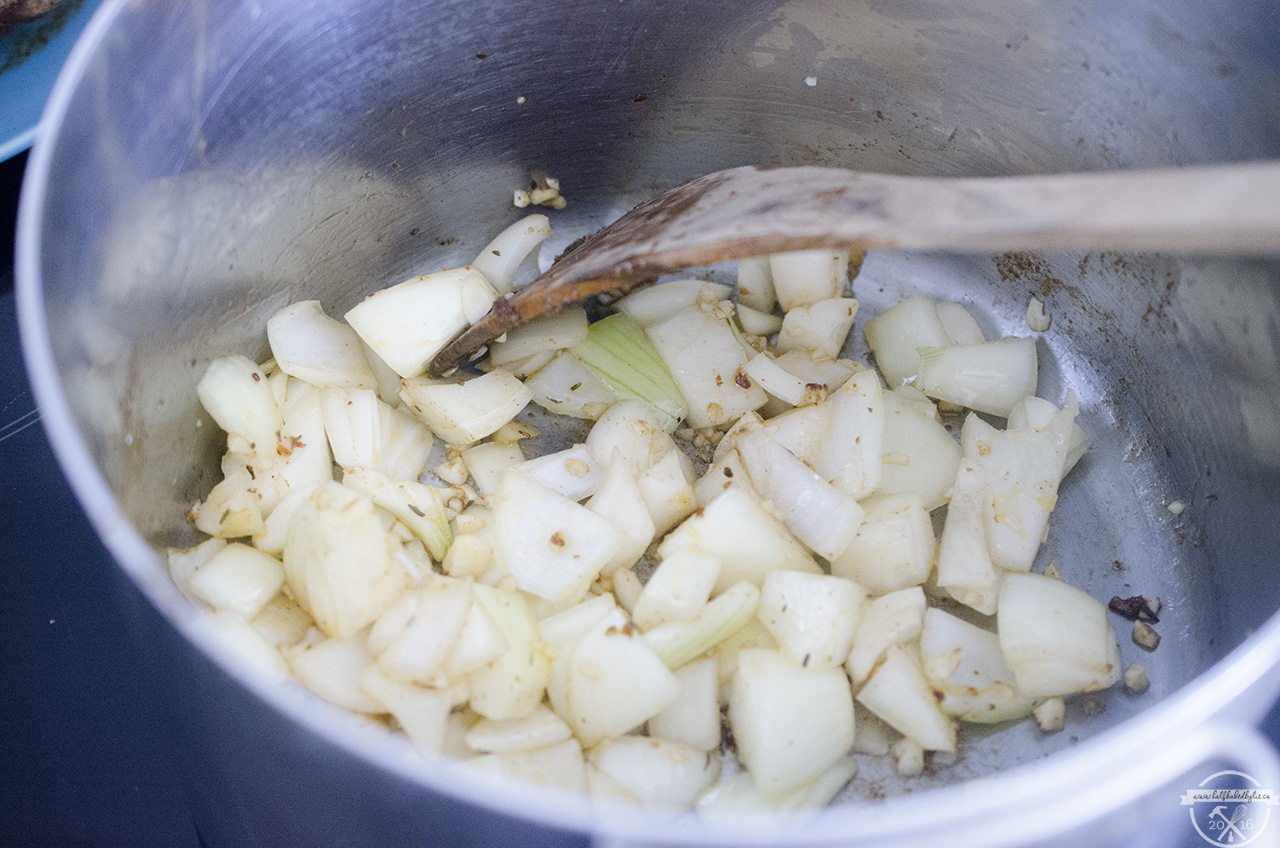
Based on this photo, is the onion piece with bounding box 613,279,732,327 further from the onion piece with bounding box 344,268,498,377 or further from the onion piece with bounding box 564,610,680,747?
the onion piece with bounding box 564,610,680,747

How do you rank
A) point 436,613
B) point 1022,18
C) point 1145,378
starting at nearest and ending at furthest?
1. point 436,613
2. point 1022,18
3. point 1145,378

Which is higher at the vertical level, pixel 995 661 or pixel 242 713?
pixel 242 713

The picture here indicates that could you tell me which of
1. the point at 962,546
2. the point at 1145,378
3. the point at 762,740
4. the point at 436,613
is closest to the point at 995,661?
the point at 962,546

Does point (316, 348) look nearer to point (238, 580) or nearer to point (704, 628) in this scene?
point (238, 580)

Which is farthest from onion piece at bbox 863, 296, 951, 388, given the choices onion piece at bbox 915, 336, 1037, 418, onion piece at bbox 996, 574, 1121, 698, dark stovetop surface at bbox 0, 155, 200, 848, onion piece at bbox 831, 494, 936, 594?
dark stovetop surface at bbox 0, 155, 200, 848

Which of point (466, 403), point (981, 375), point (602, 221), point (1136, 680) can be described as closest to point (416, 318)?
point (466, 403)

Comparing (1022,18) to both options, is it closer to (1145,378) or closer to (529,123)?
(1145,378)
